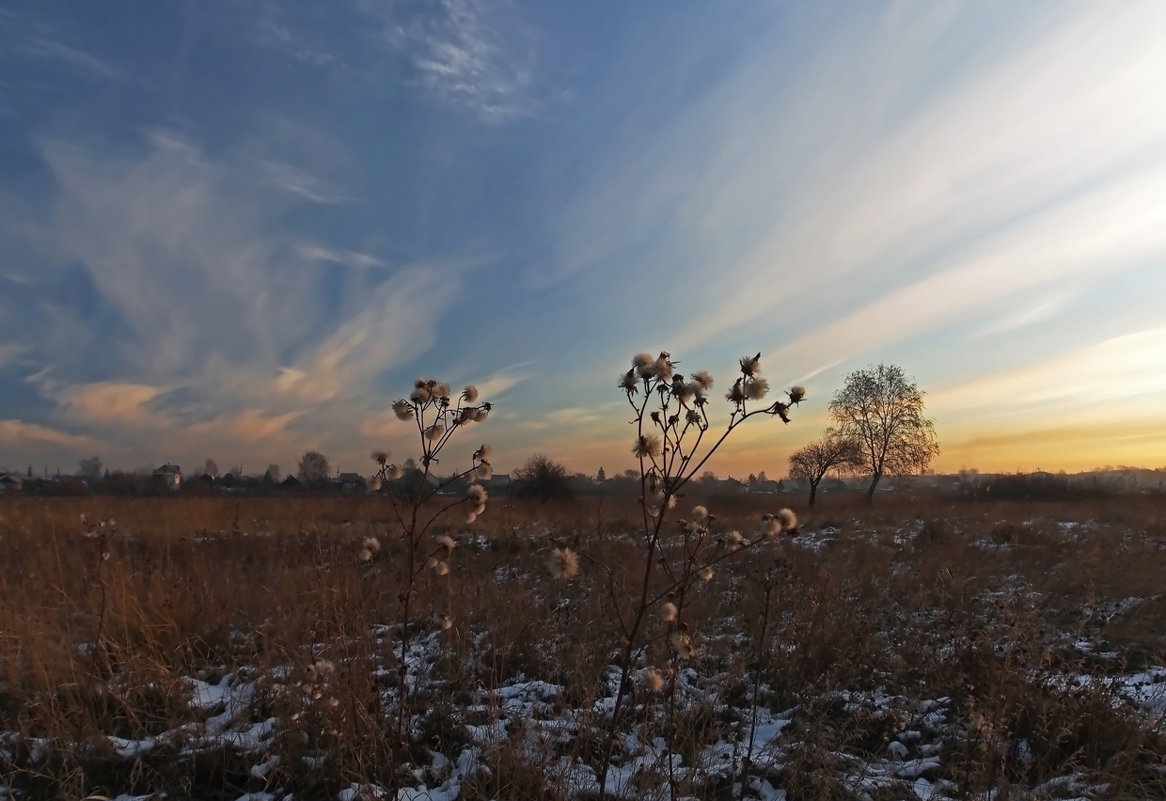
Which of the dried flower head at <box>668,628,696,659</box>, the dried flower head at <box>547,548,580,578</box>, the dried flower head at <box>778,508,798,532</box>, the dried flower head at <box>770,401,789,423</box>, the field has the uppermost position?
the dried flower head at <box>770,401,789,423</box>

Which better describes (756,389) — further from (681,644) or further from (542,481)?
(542,481)

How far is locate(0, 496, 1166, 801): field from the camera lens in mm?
2850

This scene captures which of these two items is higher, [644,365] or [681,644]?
[644,365]

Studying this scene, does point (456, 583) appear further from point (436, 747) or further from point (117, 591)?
point (436, 747)

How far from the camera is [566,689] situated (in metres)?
3.90

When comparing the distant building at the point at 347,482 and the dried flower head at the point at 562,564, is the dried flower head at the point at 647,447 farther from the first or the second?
the distant building at the point at 347,482

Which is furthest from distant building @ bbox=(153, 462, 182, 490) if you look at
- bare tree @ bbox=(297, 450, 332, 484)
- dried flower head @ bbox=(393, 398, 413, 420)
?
dried flower head @ bbox=(393, 398, 413, 420)

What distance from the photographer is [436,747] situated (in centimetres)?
325

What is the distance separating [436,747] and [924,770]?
7.89ft

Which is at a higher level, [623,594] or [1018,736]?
[623,594]

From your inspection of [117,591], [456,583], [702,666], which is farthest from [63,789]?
[456,583]

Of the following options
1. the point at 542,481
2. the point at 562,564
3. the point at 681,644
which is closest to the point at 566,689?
the point at 562,564

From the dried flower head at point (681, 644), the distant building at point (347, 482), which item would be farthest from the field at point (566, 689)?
the distant building at point (347, 482)

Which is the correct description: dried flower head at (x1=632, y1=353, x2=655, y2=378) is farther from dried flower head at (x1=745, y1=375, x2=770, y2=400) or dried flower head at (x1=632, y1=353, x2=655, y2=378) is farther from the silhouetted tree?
the silhouetted tree
